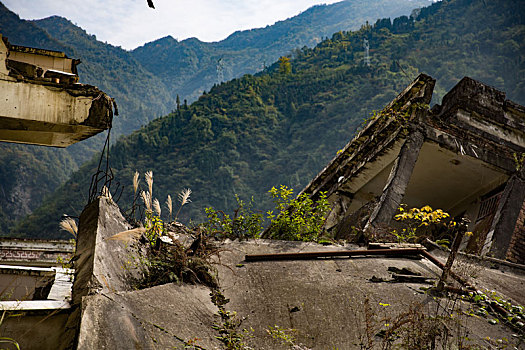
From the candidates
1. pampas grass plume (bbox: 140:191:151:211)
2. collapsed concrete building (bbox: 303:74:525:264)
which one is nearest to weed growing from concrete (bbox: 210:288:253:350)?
pampas grass plume (bbox: 140:191:151:211)

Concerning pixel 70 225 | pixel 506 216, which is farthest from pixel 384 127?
pixel 70 225

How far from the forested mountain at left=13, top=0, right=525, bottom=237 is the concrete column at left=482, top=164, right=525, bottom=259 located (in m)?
85.2

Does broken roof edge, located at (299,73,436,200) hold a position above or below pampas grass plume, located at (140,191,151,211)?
above

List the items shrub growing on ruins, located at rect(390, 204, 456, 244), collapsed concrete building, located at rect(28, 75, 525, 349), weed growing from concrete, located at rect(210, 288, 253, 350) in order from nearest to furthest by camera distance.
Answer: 1. collapsed concrete building, located at rect(28, 75, 525, 349)
2. weed growing from concrete, located at rect(210, 288, 253, 350)
3. shrub growing on ruins, located at rect(390, 204, 456, 244)

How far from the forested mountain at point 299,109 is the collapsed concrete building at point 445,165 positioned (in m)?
83.1

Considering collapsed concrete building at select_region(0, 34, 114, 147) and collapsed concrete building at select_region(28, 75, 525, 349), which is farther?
collapsed concrete building at select_region(0, 34, 114, 147)

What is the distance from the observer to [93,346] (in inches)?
132

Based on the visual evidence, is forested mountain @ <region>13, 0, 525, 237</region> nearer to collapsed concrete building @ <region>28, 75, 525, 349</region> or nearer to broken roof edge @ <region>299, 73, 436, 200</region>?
broken roof edge @ <region>299, 73, 436, 200</region>

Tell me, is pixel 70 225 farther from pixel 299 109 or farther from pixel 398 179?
pixel 299 109

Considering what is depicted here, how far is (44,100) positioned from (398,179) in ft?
23.5

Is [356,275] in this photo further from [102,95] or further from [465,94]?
[465,94]

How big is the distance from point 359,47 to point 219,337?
127252mm

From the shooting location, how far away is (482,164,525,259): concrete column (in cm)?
1032

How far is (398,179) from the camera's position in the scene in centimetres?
1036
